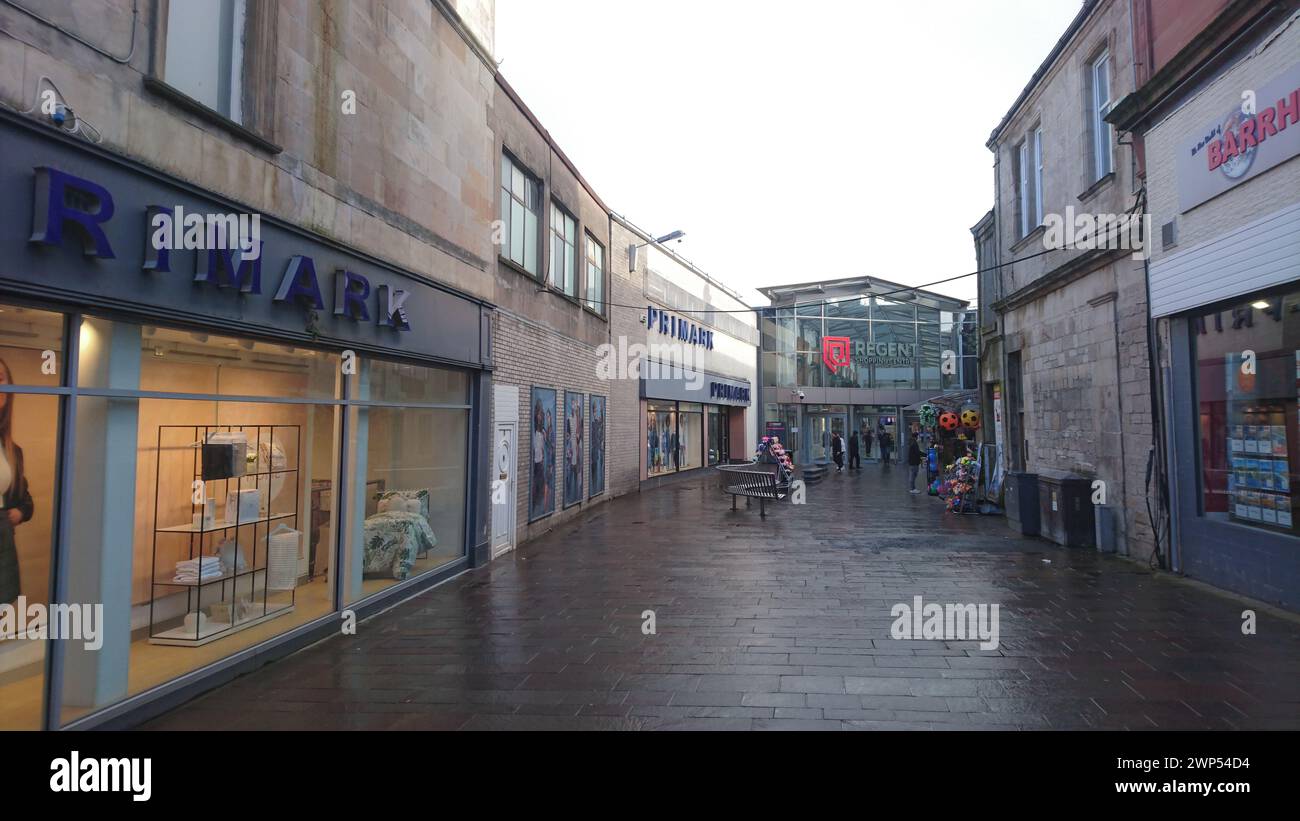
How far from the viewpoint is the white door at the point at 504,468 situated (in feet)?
33.3

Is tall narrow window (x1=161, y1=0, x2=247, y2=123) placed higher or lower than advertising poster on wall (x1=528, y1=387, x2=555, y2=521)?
higher

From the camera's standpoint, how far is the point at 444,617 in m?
7.04

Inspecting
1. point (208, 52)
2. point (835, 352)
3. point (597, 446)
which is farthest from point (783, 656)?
point (835, 352)

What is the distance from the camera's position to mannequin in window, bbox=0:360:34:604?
4.12 meters

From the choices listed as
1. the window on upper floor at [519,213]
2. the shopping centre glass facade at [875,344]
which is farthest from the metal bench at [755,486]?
the shopping centre glass facade at [875,344]

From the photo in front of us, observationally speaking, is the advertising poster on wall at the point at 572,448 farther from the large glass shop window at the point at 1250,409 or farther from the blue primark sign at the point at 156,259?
the large glass shop window at the point at 1250,409

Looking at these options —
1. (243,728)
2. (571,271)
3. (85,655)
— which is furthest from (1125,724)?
(571,271)

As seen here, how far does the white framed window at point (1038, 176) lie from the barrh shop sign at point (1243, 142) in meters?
4.89

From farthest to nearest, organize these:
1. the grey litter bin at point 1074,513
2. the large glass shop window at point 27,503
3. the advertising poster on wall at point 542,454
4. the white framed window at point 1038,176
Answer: the white framed window at point 1038,176
the advertising poster on wall at point 542,454
the grey litter bin at point 1074,513
the large glass shop window at point 27,503

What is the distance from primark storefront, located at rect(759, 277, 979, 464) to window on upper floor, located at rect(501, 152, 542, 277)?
23214 mm

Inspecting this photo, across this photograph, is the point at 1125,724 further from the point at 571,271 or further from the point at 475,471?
the point at 571,271

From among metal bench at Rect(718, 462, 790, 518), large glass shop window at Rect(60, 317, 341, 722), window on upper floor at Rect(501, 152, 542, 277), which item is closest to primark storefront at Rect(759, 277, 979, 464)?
metal bench at Rect(718, 462, 790, 518)

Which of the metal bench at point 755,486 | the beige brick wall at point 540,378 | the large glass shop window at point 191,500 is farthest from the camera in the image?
the metal bench at point 755,486

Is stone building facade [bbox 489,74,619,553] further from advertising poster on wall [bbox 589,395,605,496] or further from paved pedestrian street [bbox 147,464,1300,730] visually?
paved pedestrian street [bbox 147,464,1300,730]
